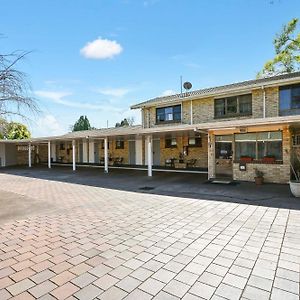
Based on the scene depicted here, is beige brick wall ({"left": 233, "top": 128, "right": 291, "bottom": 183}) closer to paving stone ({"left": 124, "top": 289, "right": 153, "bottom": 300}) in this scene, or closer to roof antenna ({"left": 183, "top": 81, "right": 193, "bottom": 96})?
paving stone ({"left": 124, "top": 289, "right": 153, "bottom": 300})

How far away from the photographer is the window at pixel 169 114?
1630cm

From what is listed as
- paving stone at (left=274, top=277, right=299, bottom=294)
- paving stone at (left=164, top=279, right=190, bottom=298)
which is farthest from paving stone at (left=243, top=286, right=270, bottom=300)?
paving stone at (left=164, top=279, right=190, bottom=298)

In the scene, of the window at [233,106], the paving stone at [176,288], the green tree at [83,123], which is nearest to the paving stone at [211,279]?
the paving stone at [176,288]

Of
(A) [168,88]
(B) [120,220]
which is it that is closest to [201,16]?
(B) [120,220]

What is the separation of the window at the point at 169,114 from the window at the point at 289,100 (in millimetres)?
6154

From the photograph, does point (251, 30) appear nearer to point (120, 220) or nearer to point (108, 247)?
point (120, 220)

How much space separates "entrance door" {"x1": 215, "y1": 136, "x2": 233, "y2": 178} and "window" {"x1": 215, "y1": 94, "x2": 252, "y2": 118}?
2.74m

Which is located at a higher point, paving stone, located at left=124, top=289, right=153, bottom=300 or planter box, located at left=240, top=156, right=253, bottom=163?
planter box, located at left=240, top=156, right=253, bottom=163

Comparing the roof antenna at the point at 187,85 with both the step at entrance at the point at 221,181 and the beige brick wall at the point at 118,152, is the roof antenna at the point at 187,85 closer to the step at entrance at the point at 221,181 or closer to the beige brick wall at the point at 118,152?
the beige brick wall at the point at 118,152

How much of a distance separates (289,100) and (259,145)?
Result: 3600mm

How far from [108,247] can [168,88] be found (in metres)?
21.5

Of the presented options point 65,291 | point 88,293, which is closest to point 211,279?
point 88,293

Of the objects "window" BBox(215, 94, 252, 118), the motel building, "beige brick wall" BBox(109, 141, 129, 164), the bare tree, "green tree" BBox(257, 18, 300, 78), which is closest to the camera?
the bare tree

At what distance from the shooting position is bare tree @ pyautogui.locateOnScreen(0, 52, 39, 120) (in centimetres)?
457
